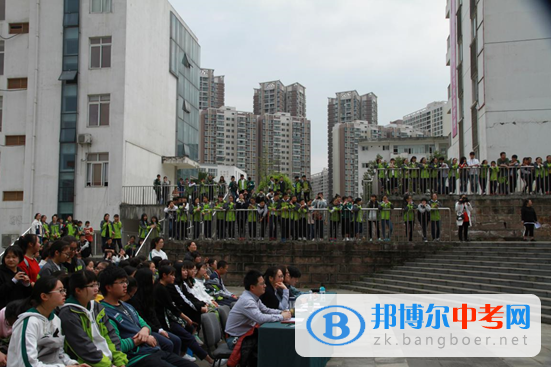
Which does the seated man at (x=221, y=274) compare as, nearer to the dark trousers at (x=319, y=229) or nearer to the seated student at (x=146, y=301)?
the seated student at (x=146, y=301)

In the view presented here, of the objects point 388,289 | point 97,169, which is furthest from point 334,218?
point 97,169

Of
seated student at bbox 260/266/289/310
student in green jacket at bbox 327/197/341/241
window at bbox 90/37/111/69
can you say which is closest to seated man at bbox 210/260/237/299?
seated student at bbox 260/266/289/310

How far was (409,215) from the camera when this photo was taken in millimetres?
16891

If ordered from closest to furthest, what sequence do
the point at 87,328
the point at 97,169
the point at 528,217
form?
the point at 87,328 → the point at 528,217 → the point at 97,169

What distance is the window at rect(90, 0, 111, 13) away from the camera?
24219 millimetres

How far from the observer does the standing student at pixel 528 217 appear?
1612 cm

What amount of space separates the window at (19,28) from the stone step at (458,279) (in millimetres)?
20078

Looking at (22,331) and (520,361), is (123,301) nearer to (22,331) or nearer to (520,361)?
(22,331)

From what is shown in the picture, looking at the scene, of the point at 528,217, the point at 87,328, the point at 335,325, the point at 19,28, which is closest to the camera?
the point at 87,328

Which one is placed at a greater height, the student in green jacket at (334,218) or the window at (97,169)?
the window at (97,169)

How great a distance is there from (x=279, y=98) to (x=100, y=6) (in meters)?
78.9

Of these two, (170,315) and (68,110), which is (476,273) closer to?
(170,315)

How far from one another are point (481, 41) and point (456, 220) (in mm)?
10126

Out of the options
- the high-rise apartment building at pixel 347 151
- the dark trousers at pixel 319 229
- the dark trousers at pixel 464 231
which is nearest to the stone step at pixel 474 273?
the dark trousers at pixel 464 231
